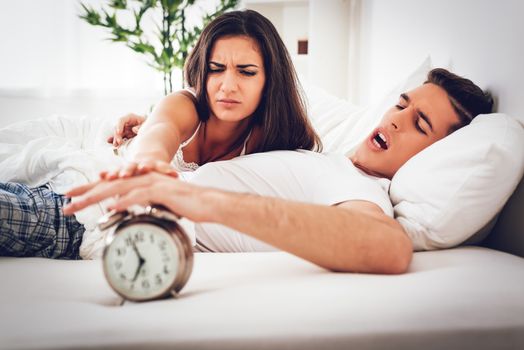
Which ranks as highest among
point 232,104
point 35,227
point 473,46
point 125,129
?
point 473,46

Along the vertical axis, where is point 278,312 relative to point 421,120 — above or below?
below

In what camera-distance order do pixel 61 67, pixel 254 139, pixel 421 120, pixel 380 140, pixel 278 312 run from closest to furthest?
pixel 278 312 < pixel 421 120 < pixel 380 140 < pixel 254 139 < pixel 61 67

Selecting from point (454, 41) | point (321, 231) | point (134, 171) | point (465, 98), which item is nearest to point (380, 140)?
point (465, 98)

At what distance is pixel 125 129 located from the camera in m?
1.87

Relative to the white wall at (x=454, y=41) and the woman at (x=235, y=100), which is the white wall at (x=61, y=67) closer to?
the white wall at (x=454, y=41)

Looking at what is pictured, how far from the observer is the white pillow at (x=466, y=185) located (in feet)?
3.68

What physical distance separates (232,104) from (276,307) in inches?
37.2

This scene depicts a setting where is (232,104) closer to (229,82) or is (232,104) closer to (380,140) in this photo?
(229,82)

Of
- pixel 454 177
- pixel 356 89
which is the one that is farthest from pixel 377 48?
pixel 454 177

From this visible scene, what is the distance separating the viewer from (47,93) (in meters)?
3.72

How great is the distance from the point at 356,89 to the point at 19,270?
276 cm

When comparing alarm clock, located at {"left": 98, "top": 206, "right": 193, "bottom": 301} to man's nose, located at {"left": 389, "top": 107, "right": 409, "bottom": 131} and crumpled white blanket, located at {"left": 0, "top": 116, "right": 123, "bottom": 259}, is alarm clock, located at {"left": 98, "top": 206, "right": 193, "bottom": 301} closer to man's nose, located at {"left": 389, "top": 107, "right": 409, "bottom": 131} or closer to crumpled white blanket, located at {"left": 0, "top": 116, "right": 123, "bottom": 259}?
crumpled white blanket, located at {"left": 0, "top": 116, "right": 123, "bottom": 259}

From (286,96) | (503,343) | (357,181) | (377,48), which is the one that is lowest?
(503,343)

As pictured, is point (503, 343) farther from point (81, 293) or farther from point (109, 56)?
point (109, 56)
